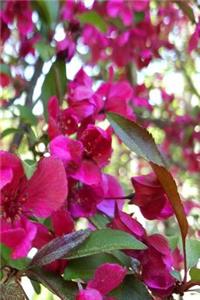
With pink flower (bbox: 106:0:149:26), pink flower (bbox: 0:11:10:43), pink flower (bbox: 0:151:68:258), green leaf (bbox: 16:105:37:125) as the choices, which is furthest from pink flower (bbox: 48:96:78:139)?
pink flower (bbox: 106:0:149:26)

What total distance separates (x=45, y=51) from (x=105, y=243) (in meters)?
0.68

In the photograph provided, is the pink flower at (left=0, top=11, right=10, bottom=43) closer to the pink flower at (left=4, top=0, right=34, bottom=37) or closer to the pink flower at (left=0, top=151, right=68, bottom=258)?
the pink flower at (left=4, top=0, right=34, bottom=37)

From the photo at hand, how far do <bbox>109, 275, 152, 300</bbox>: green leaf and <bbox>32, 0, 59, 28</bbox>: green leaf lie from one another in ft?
2.16

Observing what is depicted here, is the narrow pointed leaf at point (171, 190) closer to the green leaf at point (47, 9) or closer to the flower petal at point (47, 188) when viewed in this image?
the flower petal at point (47, 188)

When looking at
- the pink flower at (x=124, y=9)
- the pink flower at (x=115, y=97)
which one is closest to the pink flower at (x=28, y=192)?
the pink flower at (x=115, y=97)

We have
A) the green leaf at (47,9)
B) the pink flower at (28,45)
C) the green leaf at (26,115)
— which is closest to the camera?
the green leaf at (26,115)

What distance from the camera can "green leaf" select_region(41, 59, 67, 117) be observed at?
2.68ft

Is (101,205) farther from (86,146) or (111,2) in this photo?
(111,2)

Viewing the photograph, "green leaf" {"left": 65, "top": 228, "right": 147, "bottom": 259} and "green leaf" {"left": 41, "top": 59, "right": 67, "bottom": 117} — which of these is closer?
"green leaf" {"left": 65, "top": 228, "right": 147, "bottom": 259}

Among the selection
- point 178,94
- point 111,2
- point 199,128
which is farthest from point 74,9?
point 178,94

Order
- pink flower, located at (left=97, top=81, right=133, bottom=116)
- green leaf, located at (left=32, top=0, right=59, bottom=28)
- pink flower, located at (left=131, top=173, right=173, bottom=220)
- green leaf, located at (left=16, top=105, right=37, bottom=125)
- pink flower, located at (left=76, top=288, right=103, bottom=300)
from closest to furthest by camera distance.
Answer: pink flower, located at (left=76, top=288, right=103, bottom=300) < pink flower, located at (left=131, top=173, right=173, bottom=220) < pink flower, located at (left=97, top=81, right=133, bottom=116) < green leaf, located at (left=16, top=105, right=37, bottom=125) < green leaf, located at (left=32, top=0, right=59, bottom=28)

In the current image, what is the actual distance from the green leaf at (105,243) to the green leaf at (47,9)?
2.13ft

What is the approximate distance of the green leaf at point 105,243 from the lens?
1.57 ft

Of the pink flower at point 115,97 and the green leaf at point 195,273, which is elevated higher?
the pink flower at point 115,97
